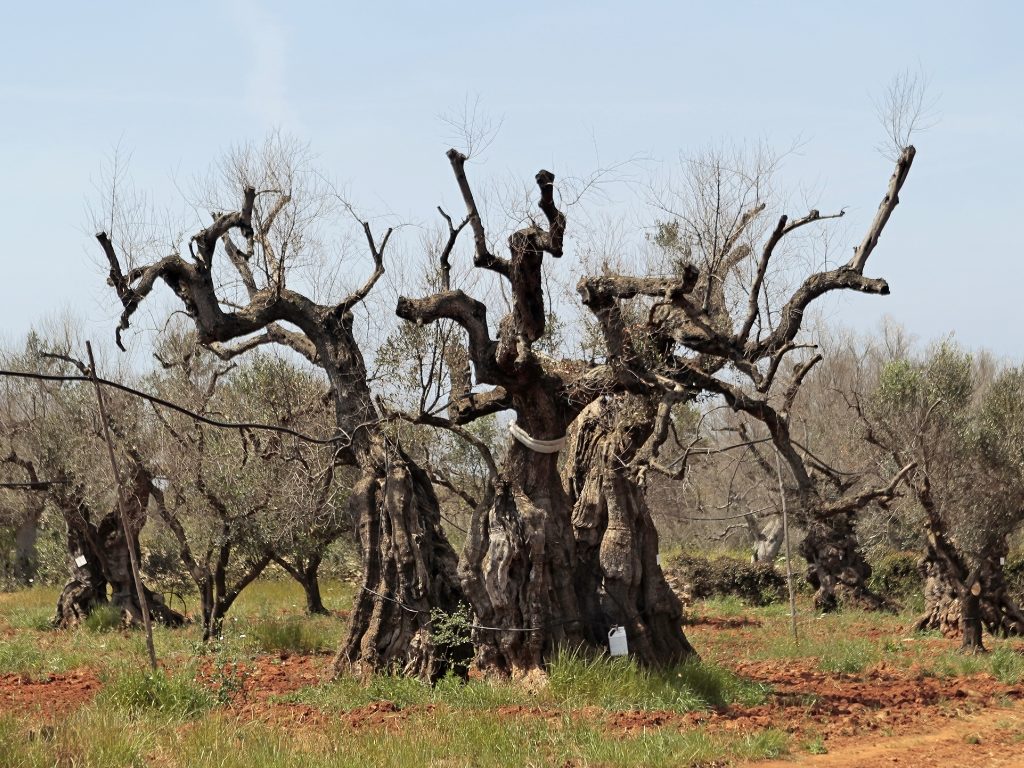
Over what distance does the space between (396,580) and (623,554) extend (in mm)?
2472

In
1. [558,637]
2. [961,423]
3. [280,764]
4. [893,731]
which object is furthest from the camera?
[961,423]

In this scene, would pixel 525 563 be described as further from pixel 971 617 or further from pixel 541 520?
pixel 971 617

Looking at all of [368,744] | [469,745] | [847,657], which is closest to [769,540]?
[847,657]

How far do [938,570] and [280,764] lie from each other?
13.4 metres

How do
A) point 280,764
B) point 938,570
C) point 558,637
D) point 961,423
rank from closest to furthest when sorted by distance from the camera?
point 280,764
point 558,637
point 961,423
point 938,570

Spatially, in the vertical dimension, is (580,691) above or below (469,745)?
above

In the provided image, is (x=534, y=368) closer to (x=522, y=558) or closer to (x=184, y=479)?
(x=522, y=558)

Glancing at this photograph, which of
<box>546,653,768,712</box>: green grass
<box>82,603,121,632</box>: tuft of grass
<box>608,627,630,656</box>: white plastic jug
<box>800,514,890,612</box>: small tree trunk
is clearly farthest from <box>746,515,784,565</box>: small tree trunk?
→ <box>608,627,630,656</box>: white plastic jug

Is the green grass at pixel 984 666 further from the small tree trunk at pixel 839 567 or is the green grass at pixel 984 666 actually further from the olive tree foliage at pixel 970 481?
the small tree trunk at pixel 839 567

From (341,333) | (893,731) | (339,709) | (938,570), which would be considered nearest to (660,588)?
(893,731)

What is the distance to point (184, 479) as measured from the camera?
16.8m

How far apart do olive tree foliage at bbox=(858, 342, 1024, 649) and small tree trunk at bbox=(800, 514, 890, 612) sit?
5.21 metres

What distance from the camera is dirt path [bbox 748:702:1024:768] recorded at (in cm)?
873

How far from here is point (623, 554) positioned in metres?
11.9
